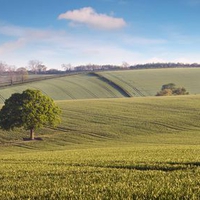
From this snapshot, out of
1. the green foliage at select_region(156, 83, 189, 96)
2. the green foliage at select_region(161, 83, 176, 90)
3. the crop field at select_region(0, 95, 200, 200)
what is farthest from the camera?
the green foliage at select_region(161, 83, 176, 90)

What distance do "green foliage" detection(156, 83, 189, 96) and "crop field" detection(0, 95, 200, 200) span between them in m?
34.5

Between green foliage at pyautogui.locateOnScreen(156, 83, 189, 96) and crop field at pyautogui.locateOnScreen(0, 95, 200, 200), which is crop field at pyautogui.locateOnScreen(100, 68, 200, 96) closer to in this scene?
green foliage at pyautogui.locateOnScreen(156, 83, 189, 96)

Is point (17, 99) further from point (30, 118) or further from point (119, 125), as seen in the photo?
point (119, 125)

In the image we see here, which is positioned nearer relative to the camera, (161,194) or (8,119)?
(161,194)

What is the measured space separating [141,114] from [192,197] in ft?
213

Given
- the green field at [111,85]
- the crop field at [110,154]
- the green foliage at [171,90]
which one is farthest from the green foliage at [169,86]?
the crop field at [110,154]

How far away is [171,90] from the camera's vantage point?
5064 inches

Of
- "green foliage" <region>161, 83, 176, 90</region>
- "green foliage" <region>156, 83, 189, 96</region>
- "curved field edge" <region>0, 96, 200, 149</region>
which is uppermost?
"green foliage" <region>161, 83, 176, 90</region>

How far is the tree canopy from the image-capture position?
59.5 m

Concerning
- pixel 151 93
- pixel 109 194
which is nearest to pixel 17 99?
pixel 109 194

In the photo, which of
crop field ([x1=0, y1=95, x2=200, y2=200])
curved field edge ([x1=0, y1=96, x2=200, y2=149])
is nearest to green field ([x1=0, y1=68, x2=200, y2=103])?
crop field ([x1=0, y1=95, x2=200, y2=200])

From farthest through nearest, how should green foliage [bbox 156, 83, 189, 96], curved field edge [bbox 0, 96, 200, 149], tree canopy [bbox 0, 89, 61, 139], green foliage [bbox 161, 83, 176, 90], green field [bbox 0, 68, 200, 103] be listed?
1. green foliage [bbox 161, 83, 176, 90]
2. green foliage [bbox 156, 83, 189, 96]
3. green field [bbox 0, 68, 200, 103]
4. tree canopy [bbox 0, 89, 61, 139]
5. curved field edge [bbox 0, 96, 200, 149]

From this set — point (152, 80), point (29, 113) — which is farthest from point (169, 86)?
point (29, 113)

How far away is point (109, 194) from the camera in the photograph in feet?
33.9
